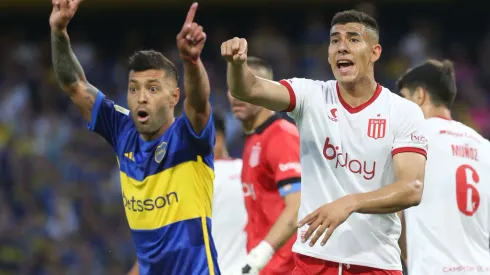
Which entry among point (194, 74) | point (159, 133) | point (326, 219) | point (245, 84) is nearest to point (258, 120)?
point (159, 133)

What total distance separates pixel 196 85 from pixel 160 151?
2.13 feet

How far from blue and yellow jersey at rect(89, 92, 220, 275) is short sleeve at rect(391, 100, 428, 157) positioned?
1198 mm

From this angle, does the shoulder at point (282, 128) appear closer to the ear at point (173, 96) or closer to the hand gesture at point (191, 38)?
the ear at point (173, 96)

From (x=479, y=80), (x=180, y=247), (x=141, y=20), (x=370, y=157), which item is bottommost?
(x=180, y=247)

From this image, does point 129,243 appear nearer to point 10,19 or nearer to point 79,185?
point 79,185

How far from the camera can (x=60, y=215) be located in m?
13.9

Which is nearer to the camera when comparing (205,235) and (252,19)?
(205,235)

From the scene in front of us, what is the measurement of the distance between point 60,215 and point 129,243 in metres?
1.23

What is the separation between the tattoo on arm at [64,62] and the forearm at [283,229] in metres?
1.73

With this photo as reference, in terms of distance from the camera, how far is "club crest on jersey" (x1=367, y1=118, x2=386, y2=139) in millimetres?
5070

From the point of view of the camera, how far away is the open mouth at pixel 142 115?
582 centimetres

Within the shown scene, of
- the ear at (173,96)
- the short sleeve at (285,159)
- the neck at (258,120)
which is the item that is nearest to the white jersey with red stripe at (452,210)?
the short sleeve at (285,159)

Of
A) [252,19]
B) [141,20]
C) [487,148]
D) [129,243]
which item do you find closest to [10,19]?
[141,20]

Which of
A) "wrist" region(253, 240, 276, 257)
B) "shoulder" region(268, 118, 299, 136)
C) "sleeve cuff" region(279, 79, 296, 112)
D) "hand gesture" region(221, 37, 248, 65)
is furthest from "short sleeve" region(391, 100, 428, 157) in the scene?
"shoulder" region(268, 118, 299, 136)
